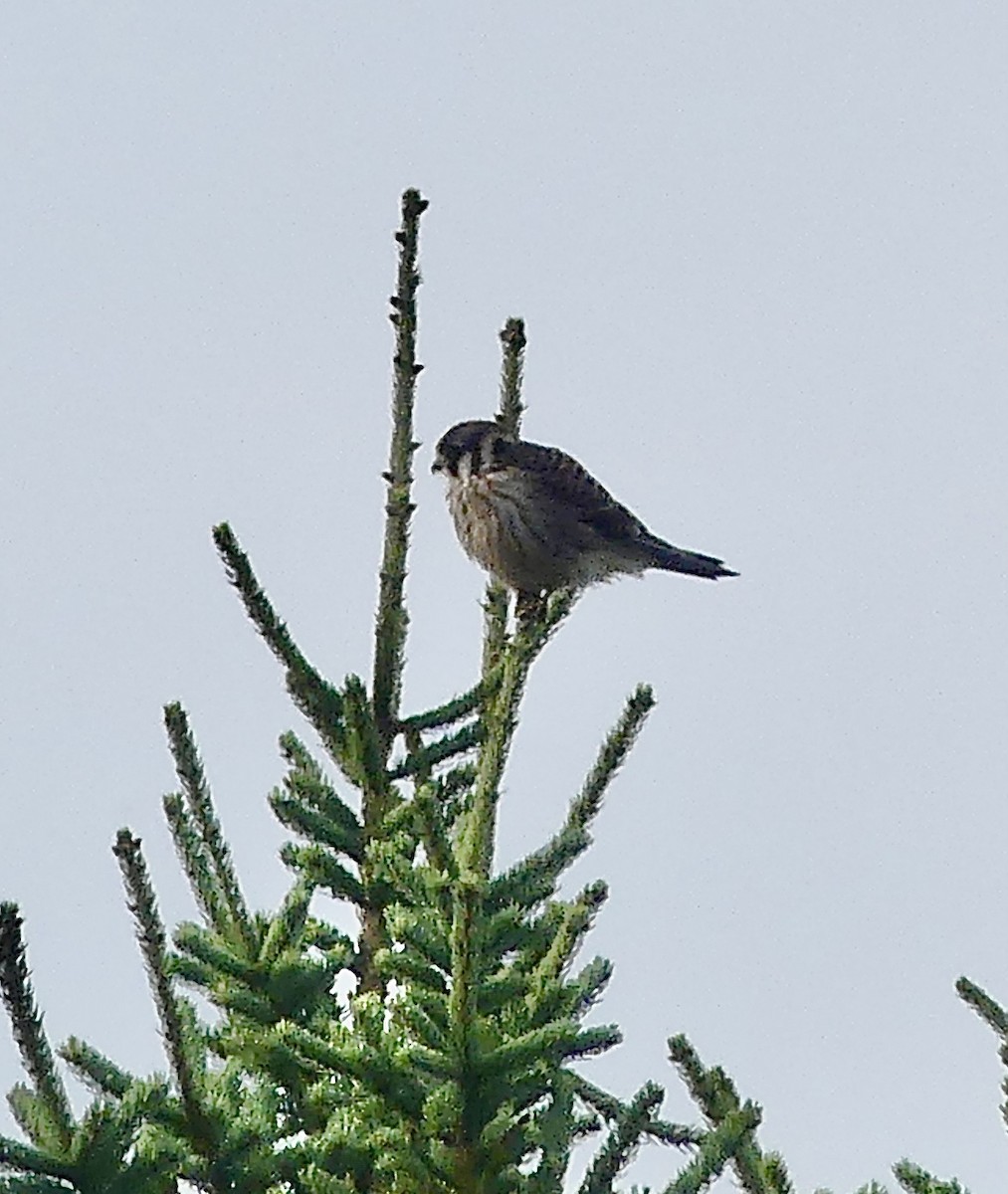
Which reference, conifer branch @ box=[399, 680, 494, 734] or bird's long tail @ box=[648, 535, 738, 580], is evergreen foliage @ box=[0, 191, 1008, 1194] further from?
bird's long tail @ box=[648, 535, 738, 580]

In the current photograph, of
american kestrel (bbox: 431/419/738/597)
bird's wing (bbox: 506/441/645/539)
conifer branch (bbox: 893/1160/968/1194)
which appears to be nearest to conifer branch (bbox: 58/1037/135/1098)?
conifer branch (bbox: 893/1160/968/1194)

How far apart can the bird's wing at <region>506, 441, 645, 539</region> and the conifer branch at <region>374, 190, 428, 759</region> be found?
4.60m

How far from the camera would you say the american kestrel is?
810cm

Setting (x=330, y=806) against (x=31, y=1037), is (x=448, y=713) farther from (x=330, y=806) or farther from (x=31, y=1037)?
(x=31, y=1037)

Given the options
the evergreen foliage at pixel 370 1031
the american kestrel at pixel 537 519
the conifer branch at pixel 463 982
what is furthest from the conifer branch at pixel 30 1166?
the american kestrel at pixel 537 519

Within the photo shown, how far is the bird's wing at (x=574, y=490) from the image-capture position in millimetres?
8539

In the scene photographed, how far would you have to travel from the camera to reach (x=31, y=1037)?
206 cm

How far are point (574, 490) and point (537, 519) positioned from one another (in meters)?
0.49

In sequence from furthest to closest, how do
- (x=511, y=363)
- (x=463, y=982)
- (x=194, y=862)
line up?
(x=511, y=363)
(x=194, y=862)
(x=463, y=982)

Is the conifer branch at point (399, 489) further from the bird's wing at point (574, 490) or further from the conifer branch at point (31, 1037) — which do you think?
the bird's wing at point (574, 490)

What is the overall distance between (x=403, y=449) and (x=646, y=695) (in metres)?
0.82

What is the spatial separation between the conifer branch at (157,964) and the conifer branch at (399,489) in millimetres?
1290

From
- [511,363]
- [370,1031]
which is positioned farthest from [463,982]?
[511,363]

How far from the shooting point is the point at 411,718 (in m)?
3.68
